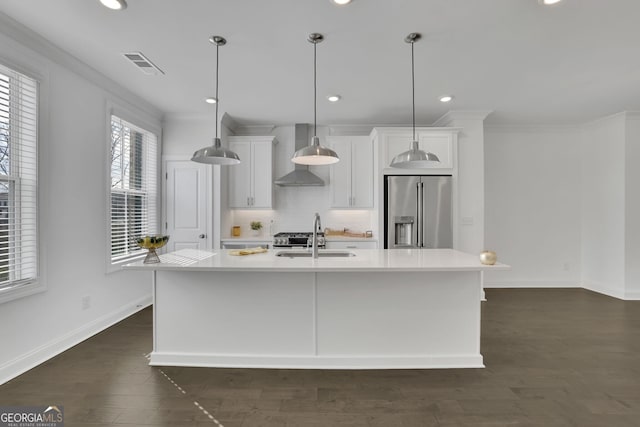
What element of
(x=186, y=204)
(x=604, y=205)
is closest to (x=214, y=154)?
(x=186, y=204)

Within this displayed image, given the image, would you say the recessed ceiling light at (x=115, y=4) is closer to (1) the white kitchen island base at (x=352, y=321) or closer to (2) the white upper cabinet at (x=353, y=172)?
(1) the white kitchen island base at (x=352, y=321)

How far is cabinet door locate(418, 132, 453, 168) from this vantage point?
471 cm

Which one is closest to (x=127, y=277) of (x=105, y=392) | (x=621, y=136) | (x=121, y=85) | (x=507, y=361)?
(x=105, y=392)

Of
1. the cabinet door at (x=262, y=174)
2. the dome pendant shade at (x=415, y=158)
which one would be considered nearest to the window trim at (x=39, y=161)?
the cabinet door at (x=262, y=174)

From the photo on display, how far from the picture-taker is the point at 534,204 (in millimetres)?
5504

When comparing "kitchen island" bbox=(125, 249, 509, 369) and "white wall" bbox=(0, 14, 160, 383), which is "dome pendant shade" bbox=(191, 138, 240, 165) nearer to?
"kitchen island" bbox=(125, 249, 509, 369)

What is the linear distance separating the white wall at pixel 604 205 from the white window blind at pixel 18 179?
7.30m

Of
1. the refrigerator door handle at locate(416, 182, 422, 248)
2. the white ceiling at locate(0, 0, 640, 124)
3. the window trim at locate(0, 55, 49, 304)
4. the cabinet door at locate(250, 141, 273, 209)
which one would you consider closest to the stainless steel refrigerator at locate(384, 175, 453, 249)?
the refrigerator door handle at locate(416, 182, 422, 248)

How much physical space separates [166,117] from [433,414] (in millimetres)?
4968

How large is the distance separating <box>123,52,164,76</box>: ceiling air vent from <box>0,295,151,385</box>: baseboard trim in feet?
8.93

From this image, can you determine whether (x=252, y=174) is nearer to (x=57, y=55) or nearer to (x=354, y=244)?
(x=354, y=244)

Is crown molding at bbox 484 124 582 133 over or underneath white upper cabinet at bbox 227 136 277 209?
over

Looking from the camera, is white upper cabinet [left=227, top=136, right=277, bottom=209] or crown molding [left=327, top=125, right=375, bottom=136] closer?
white upper cabinet [left=227, top=136, right=277, bottom=209]

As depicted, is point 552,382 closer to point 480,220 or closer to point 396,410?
point 396,410
